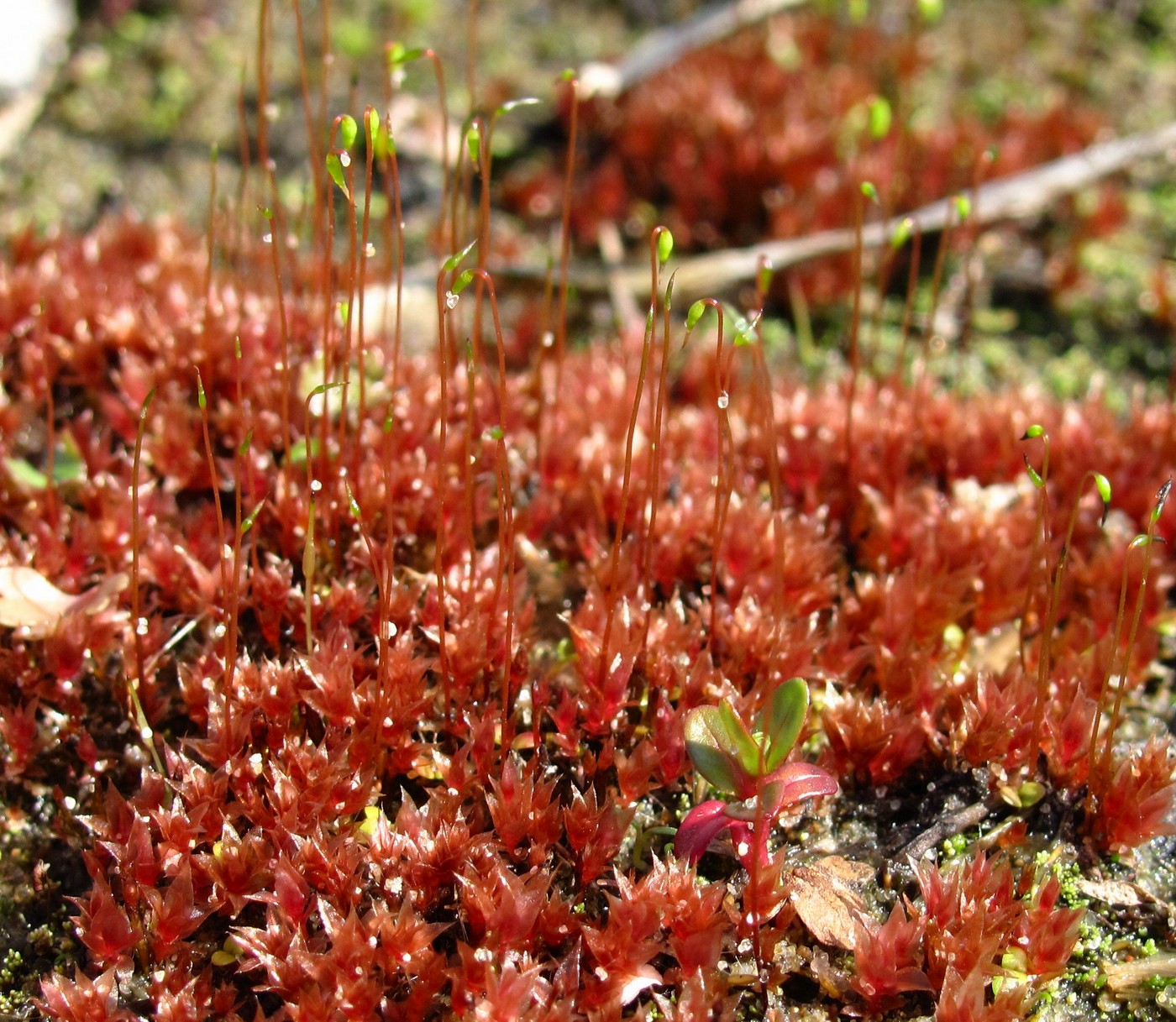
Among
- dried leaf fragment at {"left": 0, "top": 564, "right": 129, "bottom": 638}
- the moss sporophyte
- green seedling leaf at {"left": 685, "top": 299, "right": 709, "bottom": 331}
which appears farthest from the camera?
dried leaf fragment at {"left": 0, "top": 564, "right": 129, "bottom": 638}

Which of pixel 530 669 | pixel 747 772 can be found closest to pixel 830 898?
pixel 747 772

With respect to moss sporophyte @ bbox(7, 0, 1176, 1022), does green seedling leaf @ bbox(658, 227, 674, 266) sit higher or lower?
higher

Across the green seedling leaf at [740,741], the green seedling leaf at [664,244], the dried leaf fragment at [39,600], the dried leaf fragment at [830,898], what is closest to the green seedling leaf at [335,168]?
the green seedling leaf at [664,244]

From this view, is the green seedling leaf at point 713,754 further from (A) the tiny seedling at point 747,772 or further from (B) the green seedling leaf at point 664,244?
(B) the green seedling leaf at point 664,244

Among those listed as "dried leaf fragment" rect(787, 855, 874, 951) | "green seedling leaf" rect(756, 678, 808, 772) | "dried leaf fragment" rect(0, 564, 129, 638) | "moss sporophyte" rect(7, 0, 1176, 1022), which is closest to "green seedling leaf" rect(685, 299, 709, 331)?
"moss sporophyte" rect(7, 0, 1176, 1022)

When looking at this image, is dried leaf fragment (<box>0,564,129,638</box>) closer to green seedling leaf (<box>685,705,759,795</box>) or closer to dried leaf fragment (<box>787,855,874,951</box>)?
green seedling leaf (<box>685,705,759,795</box>)

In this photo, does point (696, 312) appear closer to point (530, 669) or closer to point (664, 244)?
point (664, 244)

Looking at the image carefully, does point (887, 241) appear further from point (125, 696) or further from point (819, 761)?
point (125, 696)
